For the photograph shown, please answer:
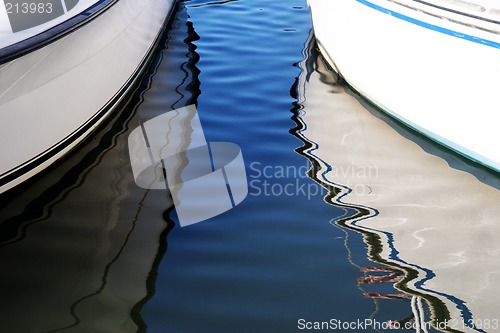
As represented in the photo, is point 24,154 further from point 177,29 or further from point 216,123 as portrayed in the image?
point 177,29

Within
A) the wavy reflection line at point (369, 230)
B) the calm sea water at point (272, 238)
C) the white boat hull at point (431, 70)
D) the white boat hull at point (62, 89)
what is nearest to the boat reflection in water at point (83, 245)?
the calm sea water at point (272, 238)

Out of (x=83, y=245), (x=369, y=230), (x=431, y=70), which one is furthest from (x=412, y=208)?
(x=83, y=245)

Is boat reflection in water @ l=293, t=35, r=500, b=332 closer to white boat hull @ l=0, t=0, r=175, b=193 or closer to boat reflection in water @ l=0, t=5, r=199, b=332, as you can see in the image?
boat reflection in water @ l=0, t=5, r=199, b=332

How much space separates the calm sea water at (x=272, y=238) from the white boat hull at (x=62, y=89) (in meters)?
0.16

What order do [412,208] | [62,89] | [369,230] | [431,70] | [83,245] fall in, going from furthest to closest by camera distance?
[431,70] < [62,89] < [412,208] < [369,230] < [83,245]

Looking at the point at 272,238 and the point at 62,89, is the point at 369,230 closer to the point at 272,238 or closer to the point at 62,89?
the point at 272,238

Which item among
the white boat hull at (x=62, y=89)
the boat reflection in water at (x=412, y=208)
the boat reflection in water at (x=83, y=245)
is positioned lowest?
the boat reflection in water at (x=412, y=208)

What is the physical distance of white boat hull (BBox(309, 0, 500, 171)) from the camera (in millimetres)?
4371

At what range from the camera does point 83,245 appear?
379cm

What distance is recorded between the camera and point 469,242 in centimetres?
381

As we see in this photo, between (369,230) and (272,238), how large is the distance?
562 millimetres

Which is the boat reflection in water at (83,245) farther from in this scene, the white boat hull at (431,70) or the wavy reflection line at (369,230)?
the white boat hull at (431,70)

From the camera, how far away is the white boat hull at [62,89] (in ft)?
13.4

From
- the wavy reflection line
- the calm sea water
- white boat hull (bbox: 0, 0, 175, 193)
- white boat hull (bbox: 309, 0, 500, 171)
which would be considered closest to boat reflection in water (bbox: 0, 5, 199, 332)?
the calm sea water
